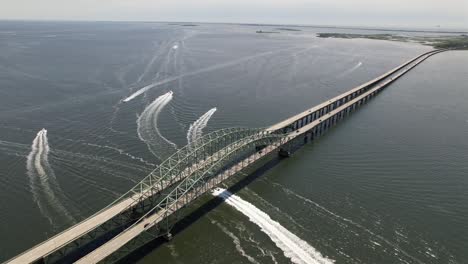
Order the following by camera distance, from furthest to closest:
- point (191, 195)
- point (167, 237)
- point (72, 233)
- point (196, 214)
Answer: point (196, 214), point (191, 195), point (167, 237), point (72, 233)

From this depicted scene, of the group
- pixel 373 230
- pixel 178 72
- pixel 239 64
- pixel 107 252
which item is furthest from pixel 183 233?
pixel 239 64

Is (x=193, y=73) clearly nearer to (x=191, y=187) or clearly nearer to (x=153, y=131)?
(x=153, y=131)

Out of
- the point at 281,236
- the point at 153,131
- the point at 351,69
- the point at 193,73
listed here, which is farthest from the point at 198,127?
the point at 351,69

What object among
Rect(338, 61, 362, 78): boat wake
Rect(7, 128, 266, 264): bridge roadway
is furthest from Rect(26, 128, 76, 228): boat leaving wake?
Rect(338, 61, 362, 78): boat wake

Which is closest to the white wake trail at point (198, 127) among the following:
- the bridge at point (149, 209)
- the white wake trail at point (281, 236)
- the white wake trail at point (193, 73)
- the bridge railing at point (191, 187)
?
the bridge at point (149, 209)

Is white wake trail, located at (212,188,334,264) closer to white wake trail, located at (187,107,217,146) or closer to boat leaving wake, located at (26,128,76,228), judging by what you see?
white wake trail, located at (187,107,217,146)

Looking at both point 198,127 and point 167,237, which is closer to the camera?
point 167,237
